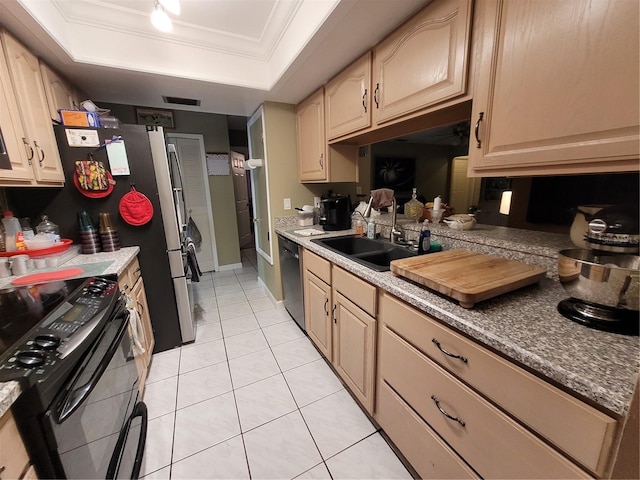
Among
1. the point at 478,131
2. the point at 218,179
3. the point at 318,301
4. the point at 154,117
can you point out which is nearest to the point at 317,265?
the point at 318,301

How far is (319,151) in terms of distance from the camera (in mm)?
2209

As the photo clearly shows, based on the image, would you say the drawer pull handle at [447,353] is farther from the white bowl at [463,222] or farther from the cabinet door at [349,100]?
the cabinet door at [349,100]

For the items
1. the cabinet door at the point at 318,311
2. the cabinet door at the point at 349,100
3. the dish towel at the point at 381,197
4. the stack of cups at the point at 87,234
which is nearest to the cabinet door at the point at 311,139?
the cabinet door at the point at 349,100

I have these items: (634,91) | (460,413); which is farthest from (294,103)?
(460,413)

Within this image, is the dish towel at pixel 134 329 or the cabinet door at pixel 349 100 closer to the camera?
the dish towel at pixel 134 329

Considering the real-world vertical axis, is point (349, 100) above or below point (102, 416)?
above

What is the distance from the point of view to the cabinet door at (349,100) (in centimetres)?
161

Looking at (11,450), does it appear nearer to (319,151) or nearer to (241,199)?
(319,151)

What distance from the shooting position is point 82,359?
81cm

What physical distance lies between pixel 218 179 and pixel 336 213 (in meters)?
2.43

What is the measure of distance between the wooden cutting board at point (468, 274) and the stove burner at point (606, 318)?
17cm

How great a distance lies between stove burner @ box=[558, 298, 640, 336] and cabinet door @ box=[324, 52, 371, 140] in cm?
139

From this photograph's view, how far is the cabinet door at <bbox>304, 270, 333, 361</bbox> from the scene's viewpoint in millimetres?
1702

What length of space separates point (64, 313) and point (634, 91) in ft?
6.25
